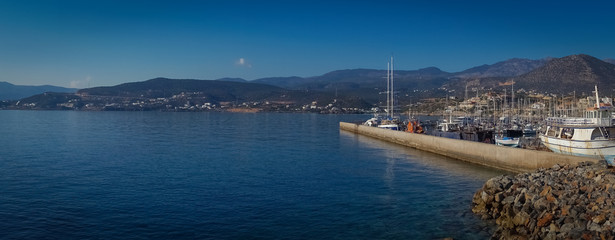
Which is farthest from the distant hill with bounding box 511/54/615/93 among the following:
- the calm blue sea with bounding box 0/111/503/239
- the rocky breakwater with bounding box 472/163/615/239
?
the rocky breakwater with bounding box 472/163/615/239

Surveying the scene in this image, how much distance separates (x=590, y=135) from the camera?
27.5 metres

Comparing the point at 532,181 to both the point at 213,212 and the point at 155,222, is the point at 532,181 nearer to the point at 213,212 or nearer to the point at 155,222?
the point at 213,212

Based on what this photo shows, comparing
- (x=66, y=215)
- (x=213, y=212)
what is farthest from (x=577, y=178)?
(x=66, y=215)

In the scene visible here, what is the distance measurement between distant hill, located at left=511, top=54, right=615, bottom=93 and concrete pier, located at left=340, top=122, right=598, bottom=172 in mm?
121424

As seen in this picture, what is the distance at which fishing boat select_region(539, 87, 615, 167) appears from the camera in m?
27.0

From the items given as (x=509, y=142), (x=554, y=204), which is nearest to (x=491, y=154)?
(x=509, y=142)

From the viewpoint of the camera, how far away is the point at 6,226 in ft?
51.7

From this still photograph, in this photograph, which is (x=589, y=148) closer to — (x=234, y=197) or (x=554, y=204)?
(x=554, y=204)

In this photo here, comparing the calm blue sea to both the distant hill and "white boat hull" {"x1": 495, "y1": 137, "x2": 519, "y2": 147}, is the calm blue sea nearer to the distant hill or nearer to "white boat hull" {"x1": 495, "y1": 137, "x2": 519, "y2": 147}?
"white boat hull" {"x1": 495, "y1": 137, "x2": 519, "y2": 147}

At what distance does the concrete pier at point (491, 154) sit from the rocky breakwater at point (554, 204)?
15.0 ft

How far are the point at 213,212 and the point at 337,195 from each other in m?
6.05

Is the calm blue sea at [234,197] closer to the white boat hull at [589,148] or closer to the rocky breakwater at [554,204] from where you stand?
the rocky breakwater at [554,204]

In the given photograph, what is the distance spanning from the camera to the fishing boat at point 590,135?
27.0 metres

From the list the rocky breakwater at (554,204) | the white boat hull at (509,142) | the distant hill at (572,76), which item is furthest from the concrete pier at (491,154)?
the distant hill at (572,76)
